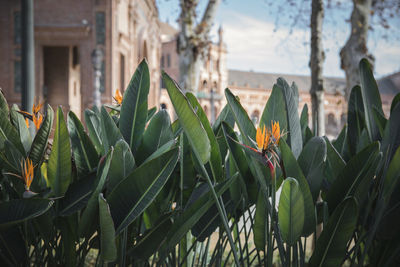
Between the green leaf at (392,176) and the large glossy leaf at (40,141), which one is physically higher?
the large glossy leaf at (40,141)

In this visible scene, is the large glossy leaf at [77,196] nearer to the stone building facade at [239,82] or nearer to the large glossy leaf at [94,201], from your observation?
the large glossy leaf at [94,201]

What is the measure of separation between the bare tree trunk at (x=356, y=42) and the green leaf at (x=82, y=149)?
17.7 feet

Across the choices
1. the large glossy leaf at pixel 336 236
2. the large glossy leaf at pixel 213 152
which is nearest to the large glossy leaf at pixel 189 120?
the large glossy leaf at pixel 213 152

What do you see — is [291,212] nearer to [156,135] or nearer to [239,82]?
[156,135]

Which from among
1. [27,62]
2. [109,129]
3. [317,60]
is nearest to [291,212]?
[109,129]

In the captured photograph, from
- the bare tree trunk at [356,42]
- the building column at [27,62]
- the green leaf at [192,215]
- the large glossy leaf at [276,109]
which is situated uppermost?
the bare tree trunk at [356,42]

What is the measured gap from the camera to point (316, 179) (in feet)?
3.53

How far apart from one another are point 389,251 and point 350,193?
0.30 meters

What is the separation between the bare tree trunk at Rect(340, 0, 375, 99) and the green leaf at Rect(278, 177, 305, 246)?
5441mm

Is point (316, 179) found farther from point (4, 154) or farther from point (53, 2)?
point (53, 2)

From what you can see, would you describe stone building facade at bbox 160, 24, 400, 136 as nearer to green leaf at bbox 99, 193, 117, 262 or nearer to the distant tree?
the distant tree

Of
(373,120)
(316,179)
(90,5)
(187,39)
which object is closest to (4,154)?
(316,179)

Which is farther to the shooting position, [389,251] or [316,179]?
[389,251]

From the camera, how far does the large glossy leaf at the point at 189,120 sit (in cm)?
94
